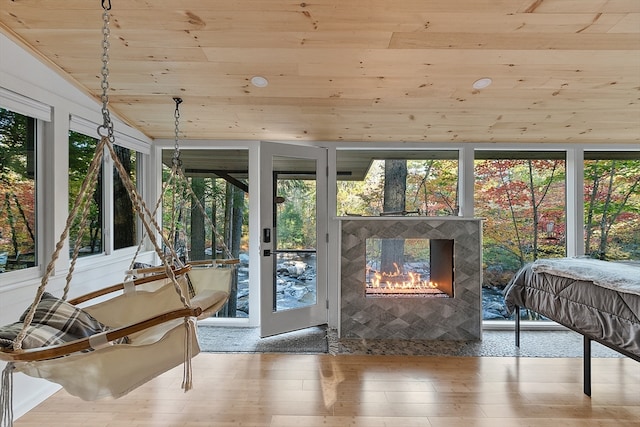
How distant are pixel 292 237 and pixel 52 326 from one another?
219 cm

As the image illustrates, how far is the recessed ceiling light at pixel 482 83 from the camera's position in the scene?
2.44 metres

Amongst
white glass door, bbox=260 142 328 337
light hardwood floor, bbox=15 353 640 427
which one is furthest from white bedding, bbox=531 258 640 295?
white glass door, bbox=260 142 328 337

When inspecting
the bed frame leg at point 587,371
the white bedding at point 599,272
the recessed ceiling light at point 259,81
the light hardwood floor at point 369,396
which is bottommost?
the light hardwood floor at point 369,396

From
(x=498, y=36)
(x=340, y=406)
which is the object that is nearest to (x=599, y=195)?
(x=498, y=36)

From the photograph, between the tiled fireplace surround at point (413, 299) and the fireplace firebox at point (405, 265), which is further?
the fireplace firebox at point (405, 265)

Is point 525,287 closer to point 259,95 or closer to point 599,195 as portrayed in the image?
point 599,195

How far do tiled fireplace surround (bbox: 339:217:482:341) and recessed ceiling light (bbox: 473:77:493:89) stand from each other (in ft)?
4.50

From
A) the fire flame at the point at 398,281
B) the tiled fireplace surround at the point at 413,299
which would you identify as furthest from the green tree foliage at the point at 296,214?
the fire flame at the point at 398,281

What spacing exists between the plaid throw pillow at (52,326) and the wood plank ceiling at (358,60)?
1626mm

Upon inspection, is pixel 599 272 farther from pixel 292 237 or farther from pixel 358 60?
pixel 292 237

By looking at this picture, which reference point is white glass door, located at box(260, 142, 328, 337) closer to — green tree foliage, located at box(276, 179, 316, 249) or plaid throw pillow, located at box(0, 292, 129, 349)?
green tree foliage, located at box(276, 179, 316, 249)

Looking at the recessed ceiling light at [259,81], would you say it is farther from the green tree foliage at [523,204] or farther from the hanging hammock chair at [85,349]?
the green tree foliage at [523,204]

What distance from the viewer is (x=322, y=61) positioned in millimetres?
2273

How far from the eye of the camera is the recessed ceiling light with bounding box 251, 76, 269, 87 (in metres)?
2.47
